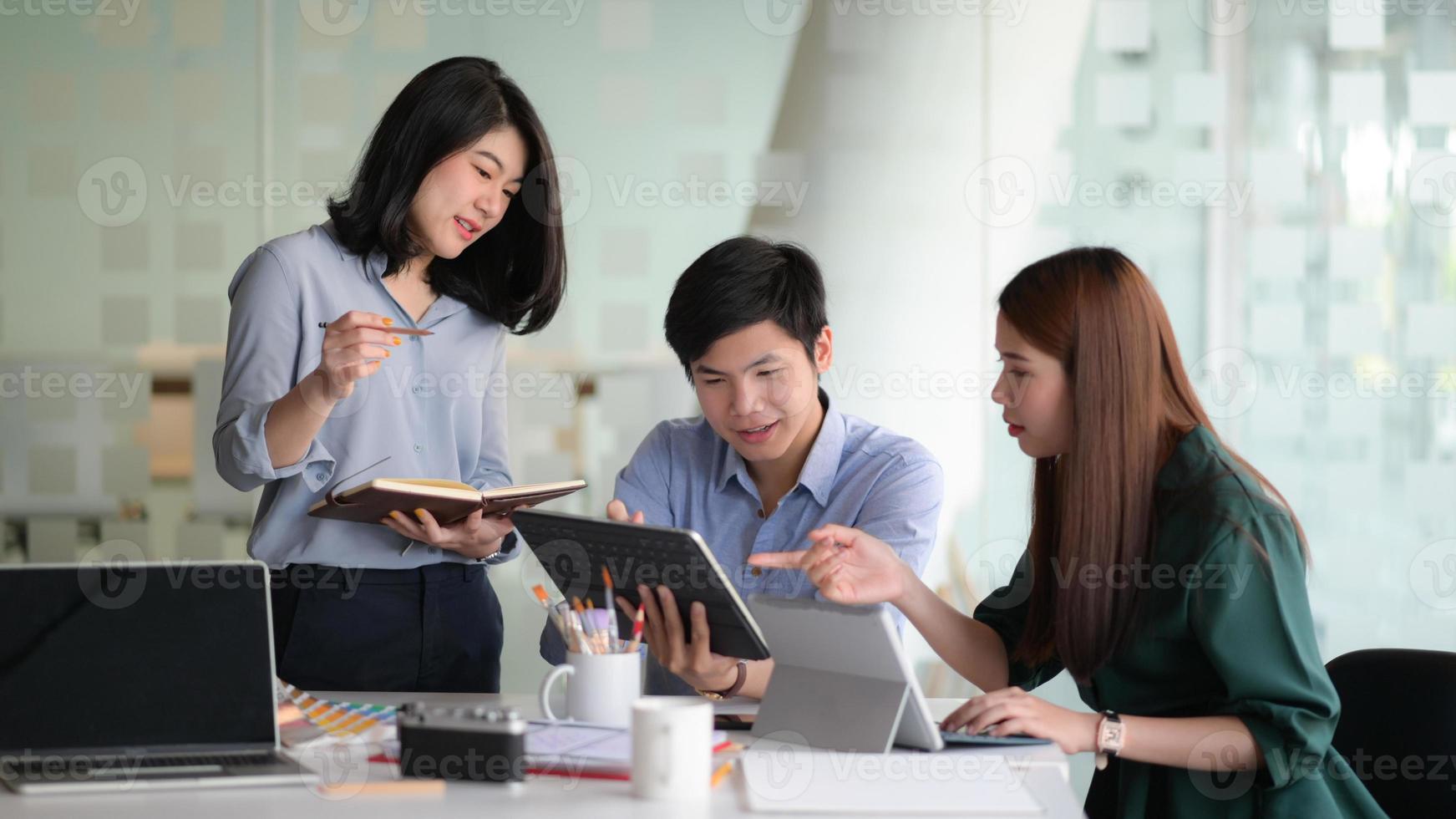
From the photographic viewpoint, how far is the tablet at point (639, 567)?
1422 mm

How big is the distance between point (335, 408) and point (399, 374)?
0.11 metres

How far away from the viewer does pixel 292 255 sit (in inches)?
80.1

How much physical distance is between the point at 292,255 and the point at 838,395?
171 centimetres

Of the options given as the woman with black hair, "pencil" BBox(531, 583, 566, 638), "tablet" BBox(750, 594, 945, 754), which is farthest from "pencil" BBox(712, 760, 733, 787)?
the woman with black hair

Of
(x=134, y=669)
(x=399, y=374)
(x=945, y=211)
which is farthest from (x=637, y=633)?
(x=945, y=211)

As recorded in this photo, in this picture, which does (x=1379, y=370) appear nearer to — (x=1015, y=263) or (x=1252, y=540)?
(x=1015, y=263)

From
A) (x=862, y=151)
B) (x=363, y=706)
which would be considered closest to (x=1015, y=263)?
(x=862, y=151)

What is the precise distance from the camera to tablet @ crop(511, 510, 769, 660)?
1.42 meters

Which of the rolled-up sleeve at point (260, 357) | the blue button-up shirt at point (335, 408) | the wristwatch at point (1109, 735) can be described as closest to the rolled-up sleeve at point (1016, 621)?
the wristwatch at point (1109, 735)

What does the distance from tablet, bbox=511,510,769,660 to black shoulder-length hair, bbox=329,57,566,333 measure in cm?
69

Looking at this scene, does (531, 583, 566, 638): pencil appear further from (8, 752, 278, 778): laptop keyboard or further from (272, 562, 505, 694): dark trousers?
(272, 562, 505, 694): dark trousers

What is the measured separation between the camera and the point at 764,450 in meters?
2.00

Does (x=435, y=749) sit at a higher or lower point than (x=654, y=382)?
lower

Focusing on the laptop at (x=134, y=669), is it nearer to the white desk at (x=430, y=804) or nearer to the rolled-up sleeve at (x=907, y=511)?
the white desk at (x=430, y=804)
